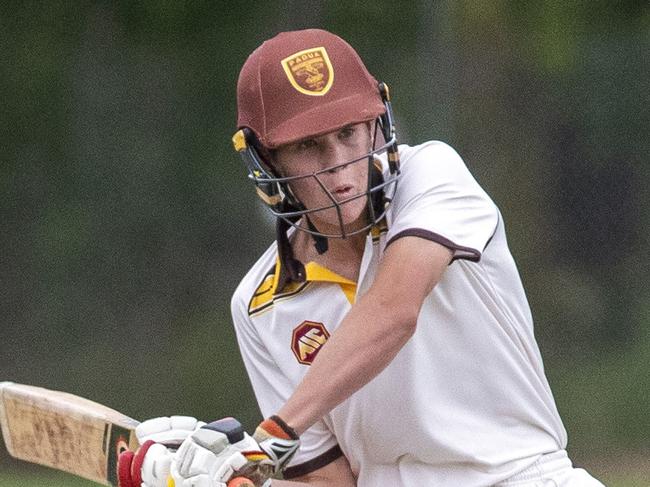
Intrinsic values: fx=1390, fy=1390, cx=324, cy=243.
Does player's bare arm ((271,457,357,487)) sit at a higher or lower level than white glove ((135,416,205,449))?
lower

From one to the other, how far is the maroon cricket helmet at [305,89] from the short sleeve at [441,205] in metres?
0.17

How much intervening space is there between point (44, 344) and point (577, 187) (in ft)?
10.5

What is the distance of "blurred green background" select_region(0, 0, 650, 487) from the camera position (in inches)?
303

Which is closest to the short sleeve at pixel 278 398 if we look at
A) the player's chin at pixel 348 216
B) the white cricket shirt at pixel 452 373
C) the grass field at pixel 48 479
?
the white cricket shirt at pixel 452 373

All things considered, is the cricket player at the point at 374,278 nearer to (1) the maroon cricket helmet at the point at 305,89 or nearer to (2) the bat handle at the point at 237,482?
(1) the maroon cricket helmet at the point at 305,89

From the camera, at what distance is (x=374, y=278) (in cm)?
309

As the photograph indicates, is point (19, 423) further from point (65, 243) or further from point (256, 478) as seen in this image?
point (65, 243)

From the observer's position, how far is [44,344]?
8141 mm

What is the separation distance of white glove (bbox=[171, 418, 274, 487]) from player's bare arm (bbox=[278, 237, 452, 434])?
0.13 metres

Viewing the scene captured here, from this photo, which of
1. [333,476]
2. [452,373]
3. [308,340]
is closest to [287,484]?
[333,476]

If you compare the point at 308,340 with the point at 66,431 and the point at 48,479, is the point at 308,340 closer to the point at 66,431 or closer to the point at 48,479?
the point at 66,431

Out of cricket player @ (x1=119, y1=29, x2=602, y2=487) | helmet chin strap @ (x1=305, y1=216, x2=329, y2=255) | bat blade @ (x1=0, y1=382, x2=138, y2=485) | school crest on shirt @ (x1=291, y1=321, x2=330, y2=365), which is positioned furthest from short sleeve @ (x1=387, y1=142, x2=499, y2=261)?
bat blade @ (x1=0, y1=382, x2=138, y2=485)

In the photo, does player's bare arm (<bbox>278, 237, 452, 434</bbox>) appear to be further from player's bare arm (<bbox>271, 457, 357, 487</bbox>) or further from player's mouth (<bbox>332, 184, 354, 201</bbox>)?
player's bare arm (<bbox>271, 457, 357, 487</bbox>)

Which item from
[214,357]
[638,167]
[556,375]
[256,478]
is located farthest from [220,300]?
[256,478]
